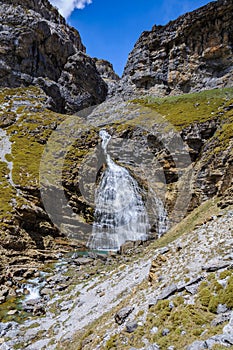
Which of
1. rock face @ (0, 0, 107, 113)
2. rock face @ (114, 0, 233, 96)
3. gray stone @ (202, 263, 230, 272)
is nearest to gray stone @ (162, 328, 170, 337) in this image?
gray stone @ (202, 263, 230, 272)

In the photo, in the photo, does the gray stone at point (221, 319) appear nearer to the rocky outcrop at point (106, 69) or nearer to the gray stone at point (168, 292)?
the gray stone at point (168, 292)

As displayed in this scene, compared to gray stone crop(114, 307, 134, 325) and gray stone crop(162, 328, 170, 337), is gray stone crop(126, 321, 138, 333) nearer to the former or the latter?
gray stone crop(114, 307, 134, 325)

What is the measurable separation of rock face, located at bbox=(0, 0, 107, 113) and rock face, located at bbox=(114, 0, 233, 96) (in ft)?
68.0

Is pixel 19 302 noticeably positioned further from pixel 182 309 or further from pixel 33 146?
pixel 33 146

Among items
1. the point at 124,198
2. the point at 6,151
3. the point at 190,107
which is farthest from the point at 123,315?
the point at 190,107

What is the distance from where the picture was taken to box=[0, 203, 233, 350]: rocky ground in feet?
24.7

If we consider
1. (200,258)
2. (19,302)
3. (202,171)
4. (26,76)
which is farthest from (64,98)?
(200,258)

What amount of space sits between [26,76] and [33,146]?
43.4 meters

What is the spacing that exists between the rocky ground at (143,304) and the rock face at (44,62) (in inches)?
2458

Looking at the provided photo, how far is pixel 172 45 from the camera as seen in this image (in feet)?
240

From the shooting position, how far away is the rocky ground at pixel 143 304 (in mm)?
7527

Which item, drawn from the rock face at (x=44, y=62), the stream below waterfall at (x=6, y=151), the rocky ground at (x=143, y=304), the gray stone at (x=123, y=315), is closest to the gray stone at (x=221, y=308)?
the rocky ground at (x=143, y=304)

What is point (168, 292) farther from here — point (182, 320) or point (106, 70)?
point (106, 70)

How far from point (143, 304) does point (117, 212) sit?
23676 mm
